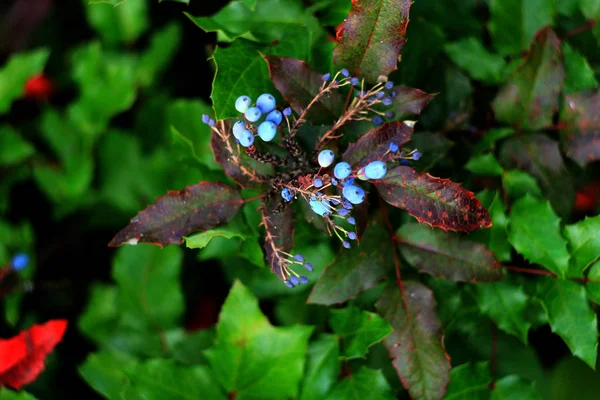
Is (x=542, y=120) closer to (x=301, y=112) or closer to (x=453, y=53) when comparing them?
(x=453, y=53)

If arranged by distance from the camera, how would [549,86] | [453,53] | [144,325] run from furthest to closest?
[144,325] → [453,53] → [549,86]

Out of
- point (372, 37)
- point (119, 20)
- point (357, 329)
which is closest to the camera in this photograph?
point (372, 37)

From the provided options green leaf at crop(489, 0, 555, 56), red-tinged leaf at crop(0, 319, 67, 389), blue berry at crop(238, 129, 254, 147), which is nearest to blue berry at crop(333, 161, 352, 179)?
blue berry at crop(238, 129, 254, 147)

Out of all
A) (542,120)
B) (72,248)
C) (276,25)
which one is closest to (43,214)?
(72,248)

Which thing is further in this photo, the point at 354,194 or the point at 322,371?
the point at 322,371

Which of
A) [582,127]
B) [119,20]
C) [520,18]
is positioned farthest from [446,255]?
[119,20]

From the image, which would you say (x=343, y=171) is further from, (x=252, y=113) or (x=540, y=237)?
(x=540, y=237)
